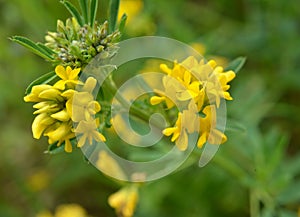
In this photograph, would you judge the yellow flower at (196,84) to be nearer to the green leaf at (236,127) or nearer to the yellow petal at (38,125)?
the green leaf at (236,127)

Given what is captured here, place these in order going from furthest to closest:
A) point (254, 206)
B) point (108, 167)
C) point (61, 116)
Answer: point (254, 206), point (108, 167), point (61, 116)

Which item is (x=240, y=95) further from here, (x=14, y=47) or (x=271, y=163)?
(x=14, y=47)

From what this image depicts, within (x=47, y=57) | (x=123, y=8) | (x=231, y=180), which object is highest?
(x=47, y=57)

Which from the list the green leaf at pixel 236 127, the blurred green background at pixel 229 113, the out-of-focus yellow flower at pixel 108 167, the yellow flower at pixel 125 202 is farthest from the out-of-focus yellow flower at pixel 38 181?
the green leaf at pixel 236 127

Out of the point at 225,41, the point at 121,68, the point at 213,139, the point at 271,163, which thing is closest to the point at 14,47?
the point at 121,68

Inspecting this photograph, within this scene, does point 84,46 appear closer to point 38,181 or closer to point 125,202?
point 125,202

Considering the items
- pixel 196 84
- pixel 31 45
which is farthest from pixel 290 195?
pixel 31 45

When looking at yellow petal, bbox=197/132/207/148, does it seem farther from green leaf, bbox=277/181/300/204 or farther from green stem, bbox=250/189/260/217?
green leaf, bbox=277/181/300/204
